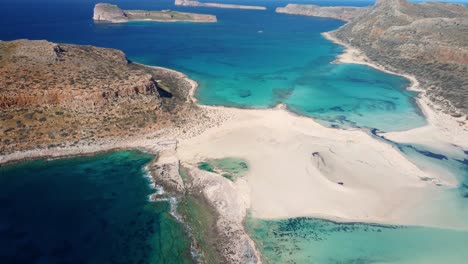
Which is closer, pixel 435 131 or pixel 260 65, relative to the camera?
pixel 435 131

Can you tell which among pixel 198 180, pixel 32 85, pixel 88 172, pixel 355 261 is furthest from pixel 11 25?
pixel 355 261

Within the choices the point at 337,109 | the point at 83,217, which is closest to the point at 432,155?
the point at 337,109

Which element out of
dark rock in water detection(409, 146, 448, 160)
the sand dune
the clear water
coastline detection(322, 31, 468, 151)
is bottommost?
the sand dune

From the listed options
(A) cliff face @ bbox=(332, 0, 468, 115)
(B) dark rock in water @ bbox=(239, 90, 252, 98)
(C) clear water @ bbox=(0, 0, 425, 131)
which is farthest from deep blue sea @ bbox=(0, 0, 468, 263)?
(A) cliff face @ bbox=(332, 0, 468, 115)

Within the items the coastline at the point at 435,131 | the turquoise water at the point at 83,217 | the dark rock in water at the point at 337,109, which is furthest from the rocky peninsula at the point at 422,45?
the turquoise water at the point at 83,217

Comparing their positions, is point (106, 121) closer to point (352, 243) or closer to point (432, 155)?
point (352, 243)

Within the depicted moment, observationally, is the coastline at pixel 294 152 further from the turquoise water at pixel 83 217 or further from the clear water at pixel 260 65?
the clear water at pixel 260 65

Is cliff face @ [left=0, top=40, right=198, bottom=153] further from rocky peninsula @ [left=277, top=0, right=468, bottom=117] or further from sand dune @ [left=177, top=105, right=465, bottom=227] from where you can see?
Result: rocky peninsula @ [left=277, top=0, right=468, bottom=117]
